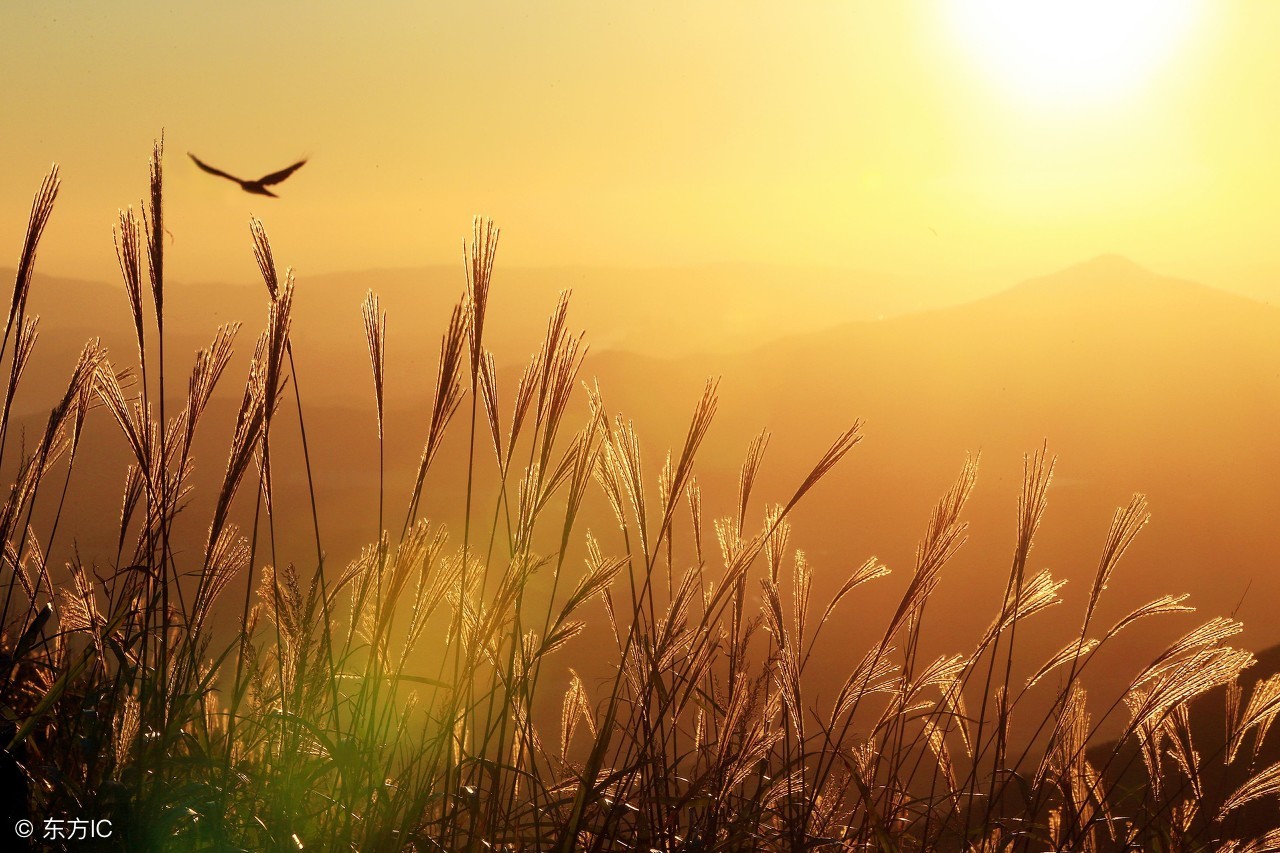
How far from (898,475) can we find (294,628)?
9.21 metres

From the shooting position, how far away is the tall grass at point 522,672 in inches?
54.8

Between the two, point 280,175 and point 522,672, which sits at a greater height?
point 280,175

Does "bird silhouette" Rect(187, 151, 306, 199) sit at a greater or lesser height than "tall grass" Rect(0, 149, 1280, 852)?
greater

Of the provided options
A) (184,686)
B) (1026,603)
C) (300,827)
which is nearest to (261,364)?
(184,686)

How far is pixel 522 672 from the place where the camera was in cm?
163

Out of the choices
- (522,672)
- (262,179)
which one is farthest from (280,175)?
(522,672)

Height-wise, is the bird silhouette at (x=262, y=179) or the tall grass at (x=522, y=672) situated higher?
the bird silhouette at (x=262, y=179)

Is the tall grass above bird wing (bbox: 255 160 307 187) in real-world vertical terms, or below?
below

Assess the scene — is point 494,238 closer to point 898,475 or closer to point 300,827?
point 300,827

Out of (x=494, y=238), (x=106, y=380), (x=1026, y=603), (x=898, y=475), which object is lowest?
(x=898, y=475)

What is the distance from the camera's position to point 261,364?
4.80 feet

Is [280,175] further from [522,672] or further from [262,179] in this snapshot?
[522,672]

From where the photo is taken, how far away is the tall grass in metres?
1.39

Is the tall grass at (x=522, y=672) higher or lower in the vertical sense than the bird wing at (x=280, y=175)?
lower
